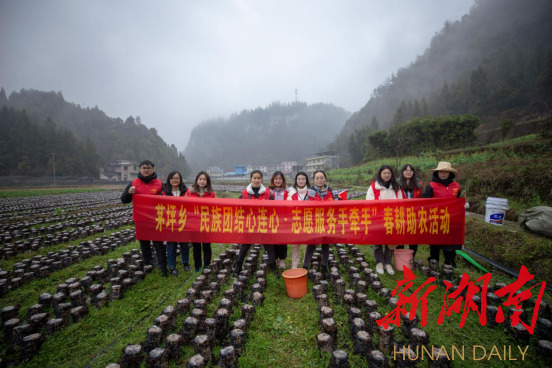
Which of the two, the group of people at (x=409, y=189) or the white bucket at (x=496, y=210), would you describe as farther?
the white bucket at (x=496, y=210)

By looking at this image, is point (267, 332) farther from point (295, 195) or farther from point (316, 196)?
point (316, 196)

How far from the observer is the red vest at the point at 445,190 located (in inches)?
195

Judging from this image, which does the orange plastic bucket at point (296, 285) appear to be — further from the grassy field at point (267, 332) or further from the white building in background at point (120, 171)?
the white building in background at point (120, 171)

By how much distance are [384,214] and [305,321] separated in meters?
2.57

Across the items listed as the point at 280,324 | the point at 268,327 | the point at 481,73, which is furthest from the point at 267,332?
the point at 481,73

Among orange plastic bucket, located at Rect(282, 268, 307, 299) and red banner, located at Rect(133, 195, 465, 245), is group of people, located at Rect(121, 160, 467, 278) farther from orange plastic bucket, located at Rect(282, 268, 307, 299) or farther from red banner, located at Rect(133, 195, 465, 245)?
orange plastic bucket, located at Rect(282, 268, 307, 299)

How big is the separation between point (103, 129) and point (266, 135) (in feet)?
303

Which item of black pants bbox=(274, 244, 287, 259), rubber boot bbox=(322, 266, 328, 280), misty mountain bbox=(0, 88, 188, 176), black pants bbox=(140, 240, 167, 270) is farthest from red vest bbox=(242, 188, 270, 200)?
misty mountain bbox=(0, 88, 188, 176)

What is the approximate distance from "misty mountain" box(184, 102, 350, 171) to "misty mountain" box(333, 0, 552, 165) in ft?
146

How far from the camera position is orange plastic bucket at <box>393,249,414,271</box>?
16.7 ft

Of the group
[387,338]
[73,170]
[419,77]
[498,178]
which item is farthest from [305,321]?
[419,77]

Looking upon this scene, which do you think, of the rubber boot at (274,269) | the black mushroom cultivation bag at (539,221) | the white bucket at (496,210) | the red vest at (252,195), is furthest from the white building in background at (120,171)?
the black mushroom cultivation bag at (539,221)

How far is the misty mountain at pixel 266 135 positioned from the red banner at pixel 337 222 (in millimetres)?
117691

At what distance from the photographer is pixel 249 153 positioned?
469ft
